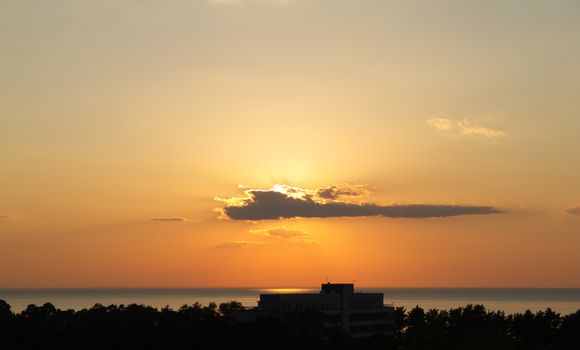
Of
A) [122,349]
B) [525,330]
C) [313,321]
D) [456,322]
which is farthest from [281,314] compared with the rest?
[122,349]

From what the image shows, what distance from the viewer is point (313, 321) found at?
15862 centimetres

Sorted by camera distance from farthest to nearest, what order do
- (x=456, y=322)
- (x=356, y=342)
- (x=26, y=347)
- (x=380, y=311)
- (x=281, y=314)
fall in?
(x=380, y=311) < (x=281, y=314) < (x=456, y=322) < (x=356, y=342) < (x=26, y=347)

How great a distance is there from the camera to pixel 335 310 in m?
170

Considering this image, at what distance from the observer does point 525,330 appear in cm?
14325

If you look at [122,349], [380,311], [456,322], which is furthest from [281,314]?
[122,349]

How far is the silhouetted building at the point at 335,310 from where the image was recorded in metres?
164

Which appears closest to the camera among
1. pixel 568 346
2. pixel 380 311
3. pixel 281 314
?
pixel 568 346

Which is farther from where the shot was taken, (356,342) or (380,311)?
(380,311)

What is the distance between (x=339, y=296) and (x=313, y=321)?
15.5 meters

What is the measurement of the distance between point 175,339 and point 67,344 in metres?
15.8

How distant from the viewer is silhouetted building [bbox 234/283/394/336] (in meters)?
164

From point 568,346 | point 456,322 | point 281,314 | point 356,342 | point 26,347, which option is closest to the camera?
point 26,347

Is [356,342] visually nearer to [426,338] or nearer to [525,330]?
[426,338]

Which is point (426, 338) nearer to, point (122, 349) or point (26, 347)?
point (122, 349)
